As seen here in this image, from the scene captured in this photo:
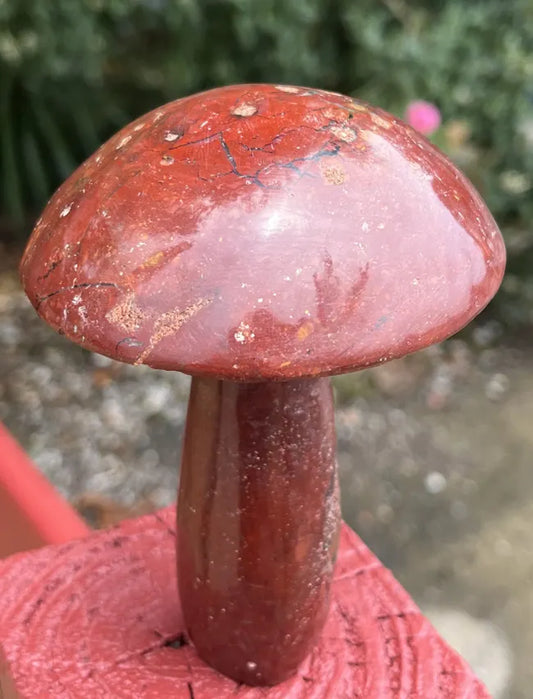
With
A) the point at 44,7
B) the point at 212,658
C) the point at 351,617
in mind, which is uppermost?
the point at 44,7

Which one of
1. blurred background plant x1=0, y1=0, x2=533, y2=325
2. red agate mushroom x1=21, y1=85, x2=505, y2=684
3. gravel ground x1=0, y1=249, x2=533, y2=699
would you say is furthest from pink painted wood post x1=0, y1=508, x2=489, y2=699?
blurred background plant x1=0, y1=0, x2=533, y2=325

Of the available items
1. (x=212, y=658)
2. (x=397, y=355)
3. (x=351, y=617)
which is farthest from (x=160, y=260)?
(x=351, y=617)

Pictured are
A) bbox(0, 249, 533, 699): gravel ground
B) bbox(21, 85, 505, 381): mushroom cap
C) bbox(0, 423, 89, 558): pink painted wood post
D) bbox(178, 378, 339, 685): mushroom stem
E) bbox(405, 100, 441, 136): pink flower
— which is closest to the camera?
bbox(21, 85, 505, 381): mushroom cap

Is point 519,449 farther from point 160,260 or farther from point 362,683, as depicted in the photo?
point 160,260

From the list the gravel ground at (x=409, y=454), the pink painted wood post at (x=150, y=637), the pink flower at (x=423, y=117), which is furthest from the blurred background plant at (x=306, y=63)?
the pink painted wood post at (x=150, y=637)

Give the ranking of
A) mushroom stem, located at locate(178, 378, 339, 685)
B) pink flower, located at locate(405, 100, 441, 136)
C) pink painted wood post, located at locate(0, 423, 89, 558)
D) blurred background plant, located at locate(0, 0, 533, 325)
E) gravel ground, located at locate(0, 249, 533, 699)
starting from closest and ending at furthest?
mushroom stem, located at locate(178, 378, 339, 685)
pink painted wood post, located at locate(0, 423, 89, 558)
gravel ground, located at locate(0, 249, 533, 699)
pink flower, located at locate(405, 100, 441, 136)
blurred background plant, located at locate(0, 0, 533, 325)

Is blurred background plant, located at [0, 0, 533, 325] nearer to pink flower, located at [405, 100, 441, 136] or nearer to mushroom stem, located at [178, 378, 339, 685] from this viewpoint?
pink flower, located at [405, 100, 441, 136]

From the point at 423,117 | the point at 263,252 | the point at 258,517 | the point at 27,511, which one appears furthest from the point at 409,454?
the point at 263,252

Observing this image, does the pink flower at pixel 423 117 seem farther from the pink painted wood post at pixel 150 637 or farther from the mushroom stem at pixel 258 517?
the mushroom stem at pixel 258 517
